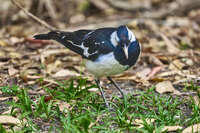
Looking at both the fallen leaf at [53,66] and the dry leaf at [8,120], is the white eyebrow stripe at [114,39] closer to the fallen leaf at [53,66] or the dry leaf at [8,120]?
the dry leaf at [8,120]

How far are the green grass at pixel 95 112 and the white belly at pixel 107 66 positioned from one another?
343 mm

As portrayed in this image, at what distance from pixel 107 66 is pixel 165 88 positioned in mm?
1108

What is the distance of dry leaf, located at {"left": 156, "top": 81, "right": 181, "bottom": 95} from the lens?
15.8 feet

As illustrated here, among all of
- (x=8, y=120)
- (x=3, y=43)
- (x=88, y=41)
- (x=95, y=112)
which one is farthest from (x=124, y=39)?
(x=3, y=43)

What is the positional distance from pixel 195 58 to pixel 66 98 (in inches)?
108

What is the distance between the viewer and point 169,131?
362cm

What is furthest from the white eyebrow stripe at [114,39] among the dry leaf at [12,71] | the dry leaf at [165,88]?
the dry leaf at [12,71]

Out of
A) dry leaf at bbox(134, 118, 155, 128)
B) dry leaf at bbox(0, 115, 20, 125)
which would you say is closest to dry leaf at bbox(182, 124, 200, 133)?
dry leaf at bbox(134, 118, 155, 128)

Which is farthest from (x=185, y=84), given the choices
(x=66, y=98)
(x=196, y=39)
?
(x=196, y=39)

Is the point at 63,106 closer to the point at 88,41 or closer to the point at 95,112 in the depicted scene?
the point at 95,112

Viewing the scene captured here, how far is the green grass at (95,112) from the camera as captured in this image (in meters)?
3.62

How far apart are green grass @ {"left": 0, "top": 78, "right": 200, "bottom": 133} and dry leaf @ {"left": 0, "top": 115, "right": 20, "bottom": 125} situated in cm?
7

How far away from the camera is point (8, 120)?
3715mm

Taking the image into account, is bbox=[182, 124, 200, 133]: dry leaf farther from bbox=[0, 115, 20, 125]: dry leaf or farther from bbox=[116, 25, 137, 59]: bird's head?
bbox=[0, 115, 20, 125]: dry leaf
